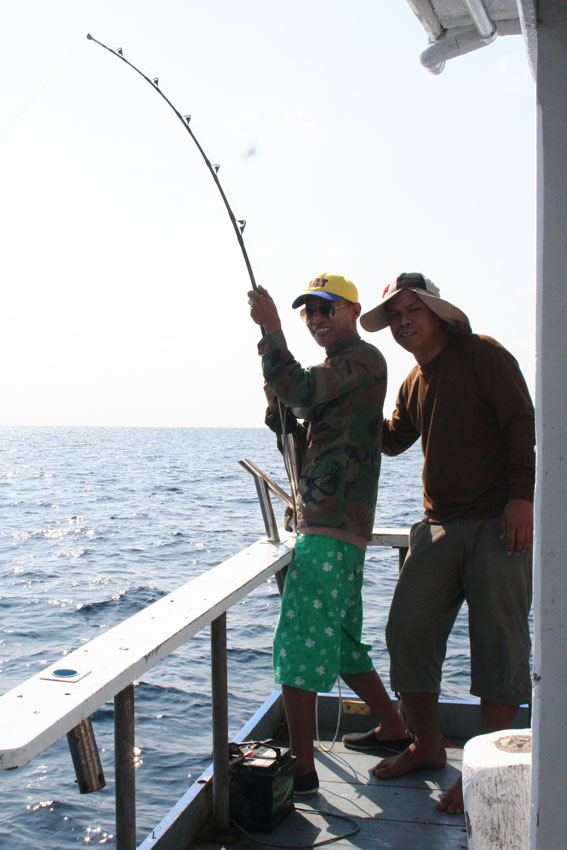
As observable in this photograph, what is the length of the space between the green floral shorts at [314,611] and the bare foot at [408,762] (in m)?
0.44

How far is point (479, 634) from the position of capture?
281 centimetres

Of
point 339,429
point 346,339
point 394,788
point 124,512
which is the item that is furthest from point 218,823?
point 124,512

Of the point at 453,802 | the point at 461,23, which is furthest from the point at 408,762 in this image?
the point at 461,23

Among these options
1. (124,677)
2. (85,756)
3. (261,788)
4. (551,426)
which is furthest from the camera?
(261,788)

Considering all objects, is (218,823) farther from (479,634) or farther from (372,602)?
(372,602)

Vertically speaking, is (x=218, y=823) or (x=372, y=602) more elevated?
(x=218, y=823)

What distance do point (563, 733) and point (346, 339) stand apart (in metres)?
1.92

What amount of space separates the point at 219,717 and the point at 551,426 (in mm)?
1672

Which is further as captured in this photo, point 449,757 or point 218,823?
point 449,757

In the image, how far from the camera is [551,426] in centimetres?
134

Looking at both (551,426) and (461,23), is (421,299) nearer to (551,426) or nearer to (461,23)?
(461,23)

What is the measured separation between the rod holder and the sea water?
343 cm

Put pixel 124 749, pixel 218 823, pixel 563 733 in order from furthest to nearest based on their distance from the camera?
1. pixel 218 823
2. pixel 124 749
3. pixel 563 733

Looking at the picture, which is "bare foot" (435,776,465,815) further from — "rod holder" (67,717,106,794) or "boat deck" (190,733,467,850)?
"rod holder" (67,717,106,794)
